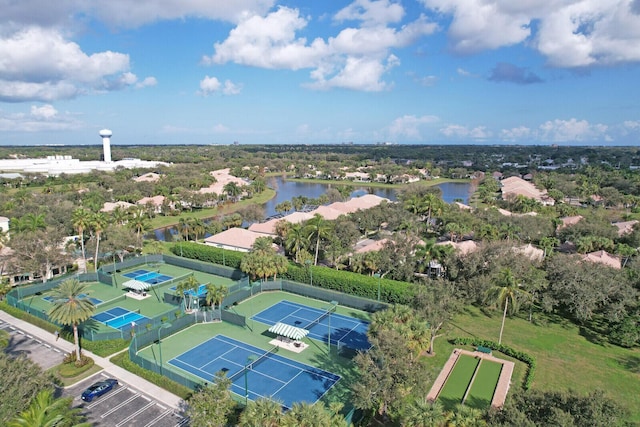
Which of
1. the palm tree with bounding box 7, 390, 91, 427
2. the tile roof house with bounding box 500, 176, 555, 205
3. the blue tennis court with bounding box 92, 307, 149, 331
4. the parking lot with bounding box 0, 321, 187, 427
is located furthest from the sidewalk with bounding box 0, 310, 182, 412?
the tile roof house with bounding box 500, 176, 555, 205

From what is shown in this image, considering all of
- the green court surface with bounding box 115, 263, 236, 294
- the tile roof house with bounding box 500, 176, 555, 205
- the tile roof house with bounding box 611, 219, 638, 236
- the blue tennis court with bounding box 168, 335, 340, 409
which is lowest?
the blue tennis court with bounding box 168, 335, 340, 409

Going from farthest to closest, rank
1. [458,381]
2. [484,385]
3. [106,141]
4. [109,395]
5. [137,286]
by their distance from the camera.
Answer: [106,141]
[137,286]
[458,381]
[484,385]
[109,395]

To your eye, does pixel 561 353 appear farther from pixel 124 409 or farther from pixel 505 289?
pixel 124 409

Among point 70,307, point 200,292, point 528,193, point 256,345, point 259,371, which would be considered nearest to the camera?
point 70,307

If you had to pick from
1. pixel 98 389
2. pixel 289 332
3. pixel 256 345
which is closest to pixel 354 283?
pixel 289 332

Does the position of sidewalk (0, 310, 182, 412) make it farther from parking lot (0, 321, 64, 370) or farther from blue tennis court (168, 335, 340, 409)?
blue tennis court (168, 335, 340, 409)

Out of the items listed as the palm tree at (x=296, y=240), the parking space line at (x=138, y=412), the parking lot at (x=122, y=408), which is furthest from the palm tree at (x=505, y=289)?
the parking space line at (x=138, y=412)
